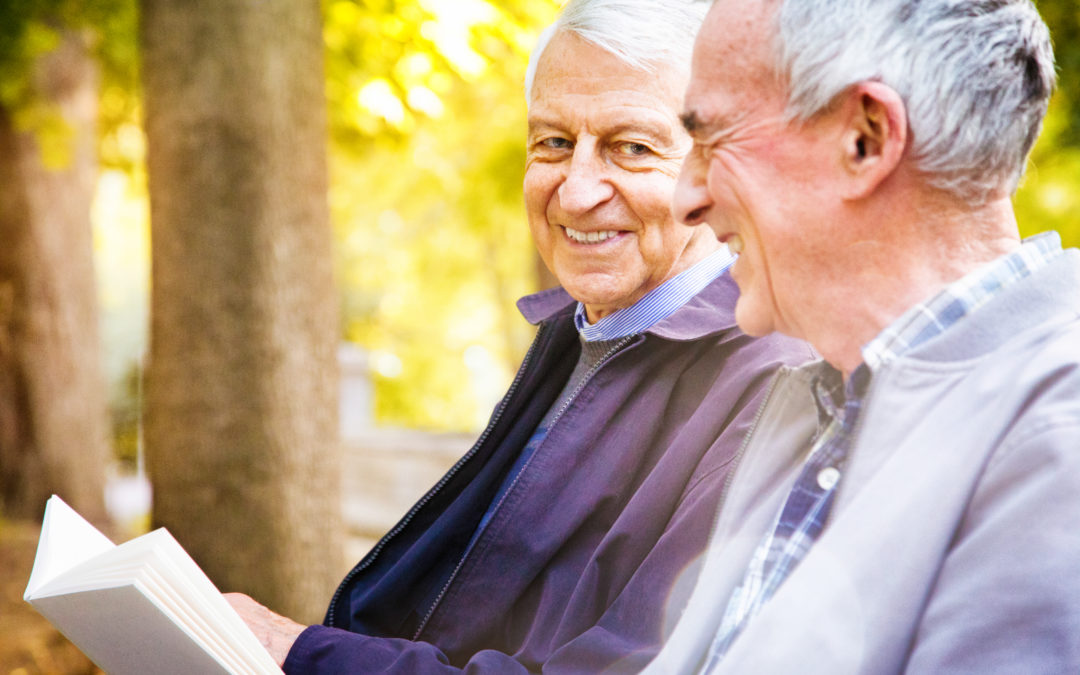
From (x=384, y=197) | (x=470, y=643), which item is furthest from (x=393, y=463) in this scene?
(x=384, y=197)

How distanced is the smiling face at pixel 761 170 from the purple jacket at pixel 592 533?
14.0 inches

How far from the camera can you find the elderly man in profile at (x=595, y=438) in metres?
1.81

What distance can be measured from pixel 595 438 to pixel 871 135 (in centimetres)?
87

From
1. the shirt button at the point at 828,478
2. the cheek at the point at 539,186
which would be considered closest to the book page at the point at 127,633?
the shirt button at the point at 828,478

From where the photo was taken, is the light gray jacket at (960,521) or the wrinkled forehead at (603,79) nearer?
the light gray jacket at (960,521)

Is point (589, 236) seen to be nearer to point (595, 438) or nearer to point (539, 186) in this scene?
point (539, 186)

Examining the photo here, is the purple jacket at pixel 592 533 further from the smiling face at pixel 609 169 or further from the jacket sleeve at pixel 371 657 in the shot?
the smiling face at pixel 609 169

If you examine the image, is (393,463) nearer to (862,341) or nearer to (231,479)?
(231,479)

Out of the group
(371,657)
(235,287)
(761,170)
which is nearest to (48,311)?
(235,287)

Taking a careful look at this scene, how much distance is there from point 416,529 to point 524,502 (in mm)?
452

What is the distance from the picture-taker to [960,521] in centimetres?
119

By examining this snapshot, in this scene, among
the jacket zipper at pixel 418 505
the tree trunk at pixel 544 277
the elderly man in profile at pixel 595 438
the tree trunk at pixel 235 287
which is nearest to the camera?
the elderly man in profile at pixel 595 438

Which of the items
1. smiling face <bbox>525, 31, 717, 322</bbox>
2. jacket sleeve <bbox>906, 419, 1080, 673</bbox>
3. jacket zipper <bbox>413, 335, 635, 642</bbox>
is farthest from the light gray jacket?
smiling face <bbox>525, 31, 717, 322</bbox>

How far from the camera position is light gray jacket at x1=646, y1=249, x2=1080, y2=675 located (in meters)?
1.10
